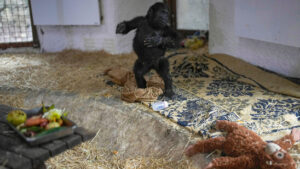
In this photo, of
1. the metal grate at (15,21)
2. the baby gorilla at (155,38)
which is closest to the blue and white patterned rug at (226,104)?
the baby gorilla at (155,38)

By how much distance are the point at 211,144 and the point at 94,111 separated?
139 cm

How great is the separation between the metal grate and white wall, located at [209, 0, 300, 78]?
11.8 feet

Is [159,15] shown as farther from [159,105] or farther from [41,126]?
[41,126]

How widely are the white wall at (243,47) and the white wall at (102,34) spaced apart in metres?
1.44

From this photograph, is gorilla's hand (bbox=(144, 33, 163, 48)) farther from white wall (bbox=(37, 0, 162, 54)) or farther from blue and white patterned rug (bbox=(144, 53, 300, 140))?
white wall (bbox=(37, 0, 162, 54))

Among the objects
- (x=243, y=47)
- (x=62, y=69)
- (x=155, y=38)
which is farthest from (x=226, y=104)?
(x=62, y=69)

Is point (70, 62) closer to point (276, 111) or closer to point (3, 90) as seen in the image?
point (3, 90)

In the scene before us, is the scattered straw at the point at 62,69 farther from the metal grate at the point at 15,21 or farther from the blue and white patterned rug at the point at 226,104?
the blue and white patterned rug at the point at 226,104

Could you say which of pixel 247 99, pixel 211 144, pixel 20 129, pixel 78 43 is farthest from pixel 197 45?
pixel 20 129

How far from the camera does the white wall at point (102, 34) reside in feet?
17.5

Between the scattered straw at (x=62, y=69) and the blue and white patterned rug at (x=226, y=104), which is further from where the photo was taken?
the scattered straw at (x=62, y=69)

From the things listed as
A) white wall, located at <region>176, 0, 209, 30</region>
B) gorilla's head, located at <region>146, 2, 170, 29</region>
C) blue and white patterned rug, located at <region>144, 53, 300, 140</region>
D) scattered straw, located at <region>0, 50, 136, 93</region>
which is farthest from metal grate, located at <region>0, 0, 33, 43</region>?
gorilla's head, located at <region>146, 2, 170, 29</region>

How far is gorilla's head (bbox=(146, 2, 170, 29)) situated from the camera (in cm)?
297

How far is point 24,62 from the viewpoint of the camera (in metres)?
5.23
